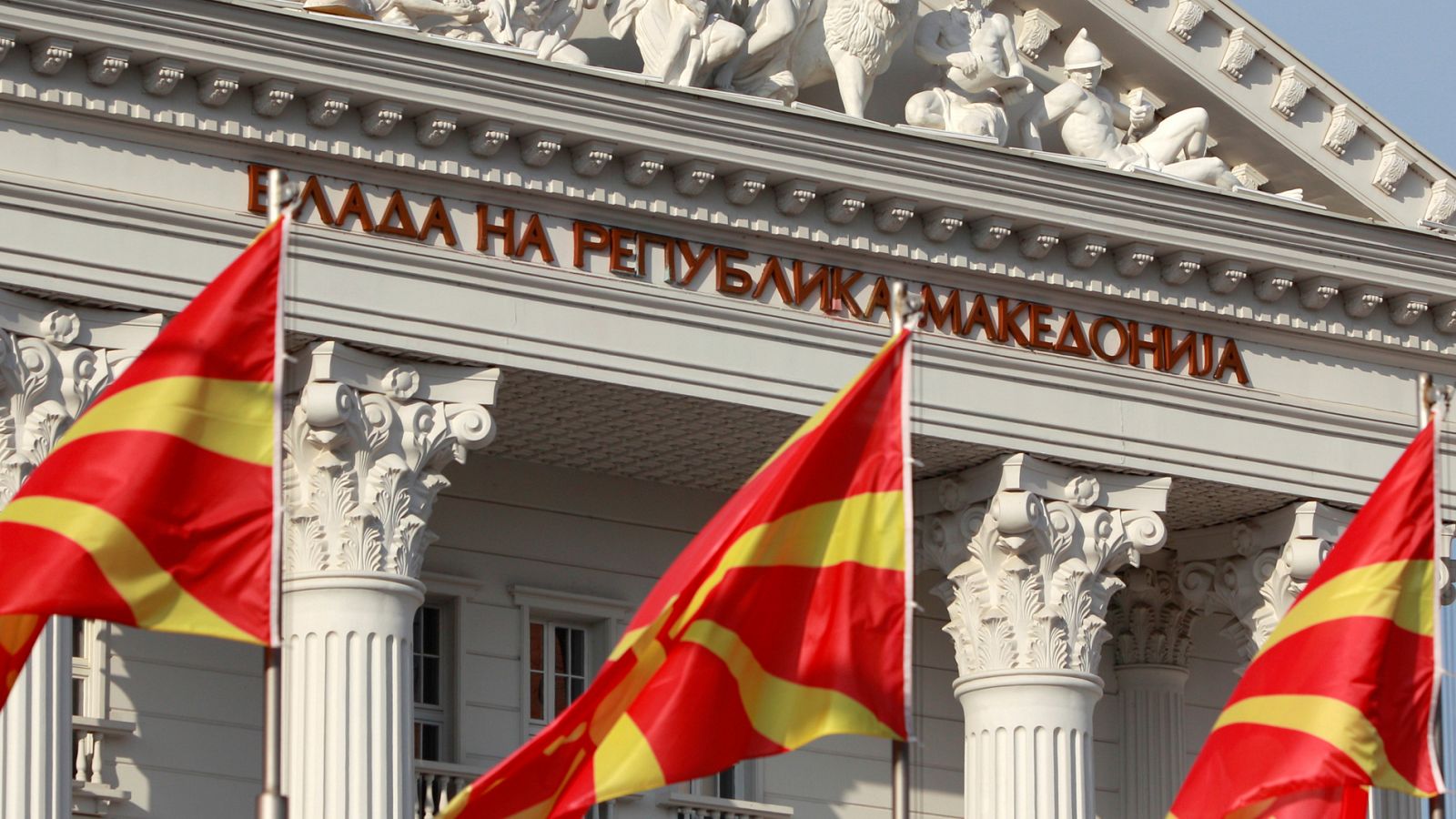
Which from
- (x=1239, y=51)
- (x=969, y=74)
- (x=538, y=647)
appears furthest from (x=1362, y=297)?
(x=538, y=647)

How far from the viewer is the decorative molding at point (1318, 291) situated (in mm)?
32719

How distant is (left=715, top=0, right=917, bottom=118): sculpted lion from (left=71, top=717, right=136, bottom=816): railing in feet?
22.9

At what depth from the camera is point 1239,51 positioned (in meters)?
32.8

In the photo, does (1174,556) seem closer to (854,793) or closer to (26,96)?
(854,793)

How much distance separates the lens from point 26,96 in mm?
27625

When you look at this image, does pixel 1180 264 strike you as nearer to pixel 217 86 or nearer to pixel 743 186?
pixel 743 186

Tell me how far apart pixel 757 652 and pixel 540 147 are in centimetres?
845

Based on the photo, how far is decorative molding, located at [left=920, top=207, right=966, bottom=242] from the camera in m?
31.0

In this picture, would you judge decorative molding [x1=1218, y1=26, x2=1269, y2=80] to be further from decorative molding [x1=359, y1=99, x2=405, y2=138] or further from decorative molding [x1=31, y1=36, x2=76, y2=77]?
decorative molding [x1=31, y1=36, x2=76, y2=77]

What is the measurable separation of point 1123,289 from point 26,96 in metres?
9.42

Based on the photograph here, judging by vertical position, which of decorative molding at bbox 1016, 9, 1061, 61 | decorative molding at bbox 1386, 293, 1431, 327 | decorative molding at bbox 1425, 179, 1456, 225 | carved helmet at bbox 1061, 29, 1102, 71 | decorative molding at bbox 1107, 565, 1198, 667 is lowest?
decorative molding at bbox 1107, 565, 1198, 667

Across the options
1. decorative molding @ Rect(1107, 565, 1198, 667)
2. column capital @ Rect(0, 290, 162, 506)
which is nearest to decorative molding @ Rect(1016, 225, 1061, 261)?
decorative molding @ Rect(1107, 565, 1198, 667)

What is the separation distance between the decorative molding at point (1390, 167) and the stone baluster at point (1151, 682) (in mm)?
3995

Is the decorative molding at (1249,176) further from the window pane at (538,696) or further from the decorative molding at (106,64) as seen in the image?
the decorative molding at (106,64)
